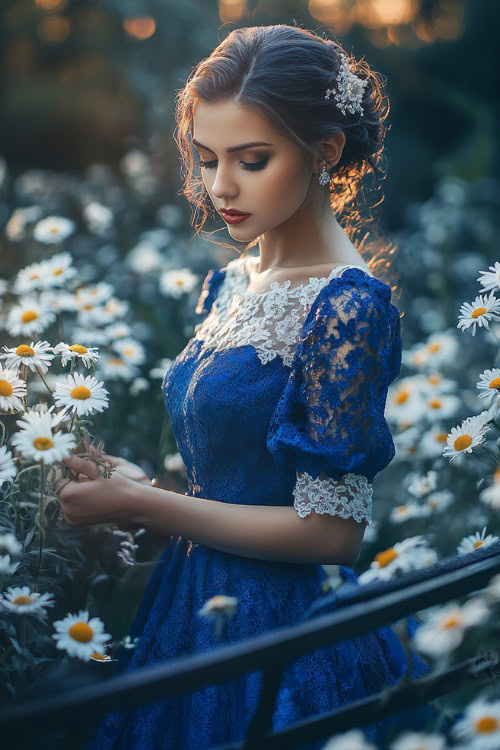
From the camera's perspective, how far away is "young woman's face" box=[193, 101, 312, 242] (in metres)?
1.33

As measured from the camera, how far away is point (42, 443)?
1148 mm

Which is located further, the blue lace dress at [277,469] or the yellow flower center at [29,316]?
the yellow flower center at [29,316]

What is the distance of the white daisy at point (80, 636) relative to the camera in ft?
3.80

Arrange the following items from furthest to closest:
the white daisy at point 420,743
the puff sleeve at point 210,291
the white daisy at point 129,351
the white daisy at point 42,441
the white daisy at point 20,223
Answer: the white daisy at point 20,223
the white daisy at point 129,351
the puff sleeve at point 210,291
the white daisy at point 42,441
the white daisy at point 420,743

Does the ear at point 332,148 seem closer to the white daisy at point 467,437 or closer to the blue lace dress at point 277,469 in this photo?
the blue lace dress at point 277,469

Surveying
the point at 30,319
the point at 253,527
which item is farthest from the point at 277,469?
the point at 30,319

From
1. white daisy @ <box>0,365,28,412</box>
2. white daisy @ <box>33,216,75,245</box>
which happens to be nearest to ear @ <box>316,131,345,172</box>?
white daisy @ <box>0,365,28,412</box>

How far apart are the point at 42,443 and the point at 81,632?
11.7 inches

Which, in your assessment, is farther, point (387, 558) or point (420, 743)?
point (387, 558)

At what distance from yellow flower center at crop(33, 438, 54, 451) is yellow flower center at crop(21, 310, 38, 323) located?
2.83 ft

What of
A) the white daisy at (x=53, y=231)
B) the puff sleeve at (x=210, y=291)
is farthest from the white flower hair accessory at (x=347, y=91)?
the white daisy at (x=53, y=231)

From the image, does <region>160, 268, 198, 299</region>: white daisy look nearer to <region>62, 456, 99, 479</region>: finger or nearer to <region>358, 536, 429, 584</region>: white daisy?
<region>62, 456, 99, 479</region>: finger

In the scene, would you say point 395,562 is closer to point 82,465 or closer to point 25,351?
point 82,465

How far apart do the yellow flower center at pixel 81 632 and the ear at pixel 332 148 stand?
0.89 metres
